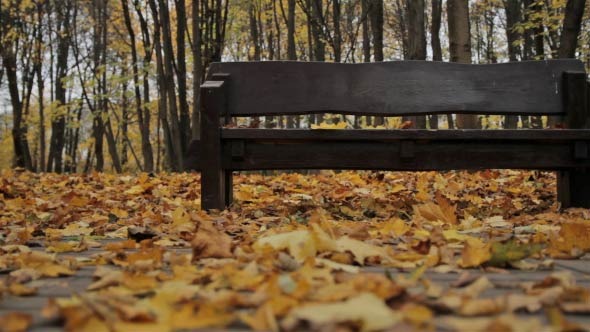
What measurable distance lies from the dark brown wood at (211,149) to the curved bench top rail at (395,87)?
29cm

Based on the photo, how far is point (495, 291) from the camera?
1.69 meters

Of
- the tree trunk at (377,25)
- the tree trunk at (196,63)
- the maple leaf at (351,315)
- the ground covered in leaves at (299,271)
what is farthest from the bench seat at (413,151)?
the tree trunk at (377,25)

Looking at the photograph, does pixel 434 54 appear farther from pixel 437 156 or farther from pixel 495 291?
pixel 495 291

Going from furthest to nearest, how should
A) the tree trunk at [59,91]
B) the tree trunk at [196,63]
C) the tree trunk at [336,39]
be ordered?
the tree trunk at [59,91] → the tree trunk at [336,39] → the tree trunk at [196,63]

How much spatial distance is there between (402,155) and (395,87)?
0.71 m

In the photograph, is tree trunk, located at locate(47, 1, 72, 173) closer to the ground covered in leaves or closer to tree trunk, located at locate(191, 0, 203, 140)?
tree trunk, located at locate(191, 0, 203, 140)

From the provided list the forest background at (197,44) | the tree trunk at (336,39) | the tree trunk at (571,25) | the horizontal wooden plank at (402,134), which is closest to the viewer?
the horizontal wooden plank at (402,134)

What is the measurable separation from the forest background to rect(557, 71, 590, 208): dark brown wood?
1277mm

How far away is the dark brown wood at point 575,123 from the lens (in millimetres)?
4164

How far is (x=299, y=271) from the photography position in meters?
1.76

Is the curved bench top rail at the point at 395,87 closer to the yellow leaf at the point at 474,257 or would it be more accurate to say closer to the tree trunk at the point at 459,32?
the yellow leaf at the point at 474,257

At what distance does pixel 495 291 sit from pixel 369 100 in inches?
111

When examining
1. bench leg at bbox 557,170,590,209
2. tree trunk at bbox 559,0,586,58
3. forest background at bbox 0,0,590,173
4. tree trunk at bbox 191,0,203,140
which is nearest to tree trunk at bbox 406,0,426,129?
forest background at bbox 0,0,590,173

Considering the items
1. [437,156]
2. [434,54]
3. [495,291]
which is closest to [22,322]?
[495,291]
